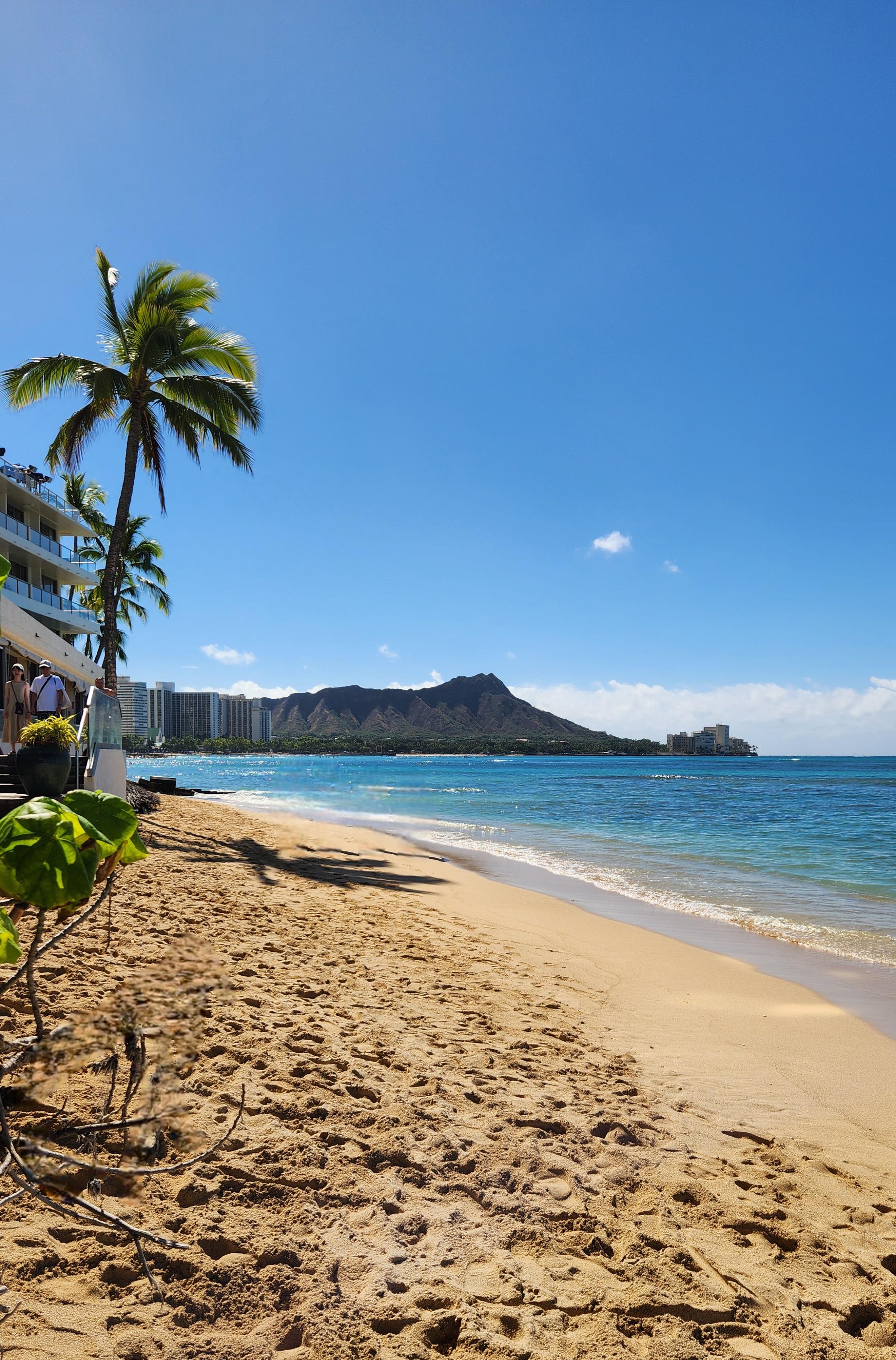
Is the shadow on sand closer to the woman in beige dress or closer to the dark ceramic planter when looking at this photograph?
the dark ceramic planter

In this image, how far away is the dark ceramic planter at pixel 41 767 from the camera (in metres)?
9.01

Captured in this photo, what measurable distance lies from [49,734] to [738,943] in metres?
8.25

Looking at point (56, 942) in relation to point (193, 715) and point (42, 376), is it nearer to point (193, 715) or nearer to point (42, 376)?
point (42, 376)

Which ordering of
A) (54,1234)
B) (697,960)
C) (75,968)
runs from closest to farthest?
(54,1234) → (75,968) → (697,960)

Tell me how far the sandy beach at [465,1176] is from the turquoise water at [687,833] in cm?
473

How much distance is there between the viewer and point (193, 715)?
567 ft

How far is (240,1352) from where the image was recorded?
2.17 m

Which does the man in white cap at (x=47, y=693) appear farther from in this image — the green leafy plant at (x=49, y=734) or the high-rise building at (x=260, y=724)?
the high-rise building at (x=260, y=724)

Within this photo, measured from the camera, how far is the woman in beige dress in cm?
1233

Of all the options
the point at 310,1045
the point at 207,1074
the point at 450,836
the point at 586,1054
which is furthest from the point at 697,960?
the point at 450,836

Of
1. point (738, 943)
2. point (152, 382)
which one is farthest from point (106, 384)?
point (738, 943)

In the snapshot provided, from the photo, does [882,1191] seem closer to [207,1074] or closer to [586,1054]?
[586,1054]

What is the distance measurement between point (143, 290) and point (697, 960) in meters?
14.8

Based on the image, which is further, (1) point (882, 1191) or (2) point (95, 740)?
(2) point (95, 740)
